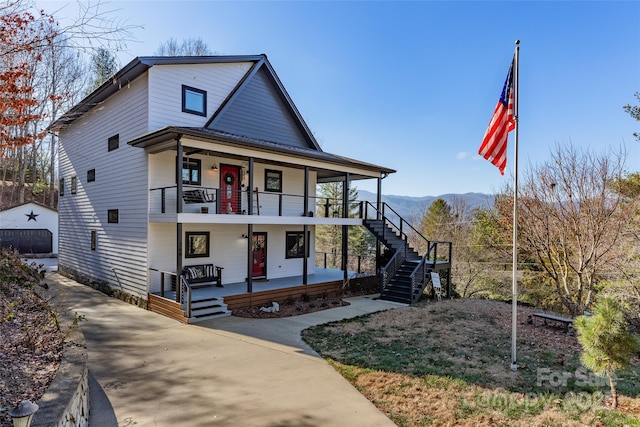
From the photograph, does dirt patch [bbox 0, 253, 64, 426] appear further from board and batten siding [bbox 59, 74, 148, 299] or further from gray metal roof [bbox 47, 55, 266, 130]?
gray metal roof [bbox 47, 55, 266, 130]

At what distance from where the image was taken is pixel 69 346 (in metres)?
5.54

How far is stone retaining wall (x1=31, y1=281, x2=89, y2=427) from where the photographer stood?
11.2ft

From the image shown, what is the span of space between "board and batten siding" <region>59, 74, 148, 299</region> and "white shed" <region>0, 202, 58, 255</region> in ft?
26.1

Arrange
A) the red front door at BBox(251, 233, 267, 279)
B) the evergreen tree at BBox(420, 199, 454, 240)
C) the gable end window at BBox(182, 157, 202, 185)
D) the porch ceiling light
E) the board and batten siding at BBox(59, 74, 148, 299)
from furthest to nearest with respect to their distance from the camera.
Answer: the evergreen tree at BBox(420, 199, 454, 240) → the red front door at BBox(251, 233, 267, 279) → the gable end window at BBox(182, 157, 202, 185) → the board and batten siding at BBox(59, 74, 148, 299) → the porch ceiling light

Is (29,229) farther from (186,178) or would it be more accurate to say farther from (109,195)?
(186,178)

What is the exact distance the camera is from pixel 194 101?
13469 millimetres

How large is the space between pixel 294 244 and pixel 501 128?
36.3ft

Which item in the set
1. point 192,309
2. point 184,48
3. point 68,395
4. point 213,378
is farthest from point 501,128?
point 184,48

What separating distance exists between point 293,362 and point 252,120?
36.4 ft

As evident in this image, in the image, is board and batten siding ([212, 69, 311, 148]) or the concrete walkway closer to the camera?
the concrete walkway

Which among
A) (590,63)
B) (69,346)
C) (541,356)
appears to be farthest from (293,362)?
(590,63)

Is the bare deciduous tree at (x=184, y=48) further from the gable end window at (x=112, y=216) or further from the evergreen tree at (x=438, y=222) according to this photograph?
the evergreen tree at (x=438, y=222)

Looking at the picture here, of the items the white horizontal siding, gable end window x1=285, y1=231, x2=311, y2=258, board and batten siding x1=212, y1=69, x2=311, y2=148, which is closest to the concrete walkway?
the white horizontal siding

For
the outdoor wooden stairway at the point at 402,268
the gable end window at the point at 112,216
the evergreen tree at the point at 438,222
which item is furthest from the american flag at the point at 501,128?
the evergreen tree at the point at 438,222
